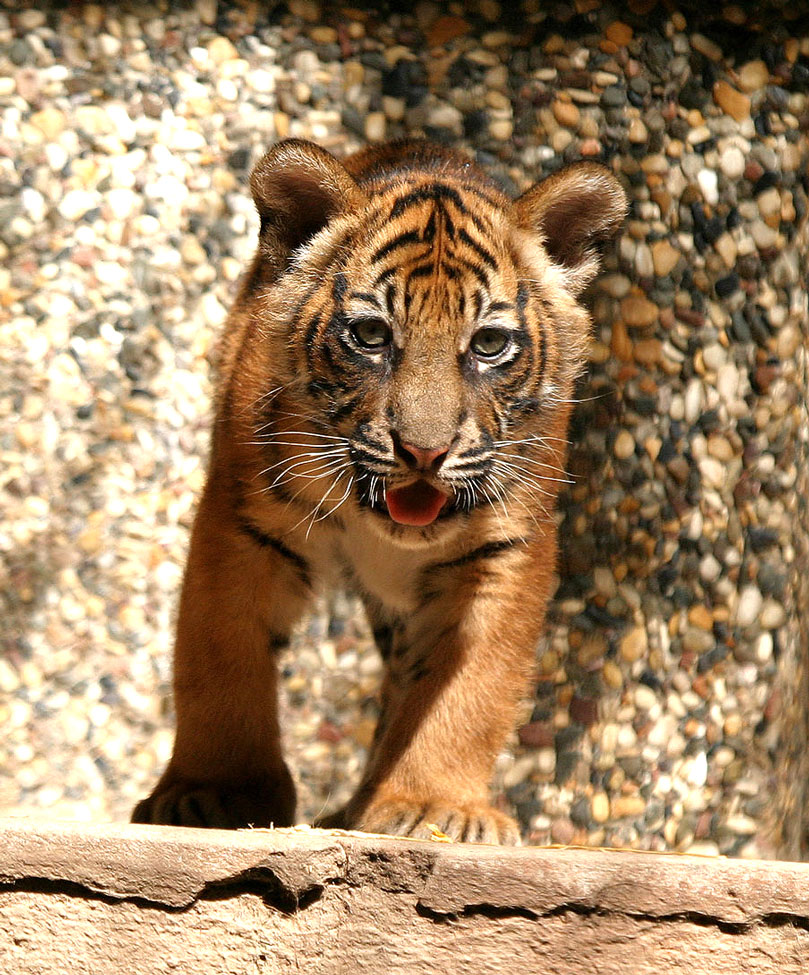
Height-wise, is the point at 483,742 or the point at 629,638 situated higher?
the point at 629,638

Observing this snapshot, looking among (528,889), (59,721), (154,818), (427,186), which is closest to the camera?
(528,889)

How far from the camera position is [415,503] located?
9.30ft

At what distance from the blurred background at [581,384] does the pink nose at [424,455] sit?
1.32 m

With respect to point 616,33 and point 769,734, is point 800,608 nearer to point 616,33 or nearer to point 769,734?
point 769,734

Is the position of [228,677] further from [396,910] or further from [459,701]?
[396,910]

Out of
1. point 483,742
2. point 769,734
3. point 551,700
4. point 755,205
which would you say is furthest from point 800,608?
point 483,742

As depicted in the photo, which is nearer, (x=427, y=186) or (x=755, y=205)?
(x=427, y=186)

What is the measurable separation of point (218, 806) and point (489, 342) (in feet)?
3.60

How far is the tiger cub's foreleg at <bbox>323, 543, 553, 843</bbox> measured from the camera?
2875mm

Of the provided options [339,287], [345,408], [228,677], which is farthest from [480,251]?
[228,677]

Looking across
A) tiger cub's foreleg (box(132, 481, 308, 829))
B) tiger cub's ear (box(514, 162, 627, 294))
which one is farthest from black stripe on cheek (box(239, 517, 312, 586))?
tiger cub's ear (box(514, 162, 627, 294))

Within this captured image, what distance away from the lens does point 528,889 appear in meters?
2.07

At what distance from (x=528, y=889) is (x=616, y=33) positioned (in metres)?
2.66

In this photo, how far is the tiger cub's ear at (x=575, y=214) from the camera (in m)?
3.01
